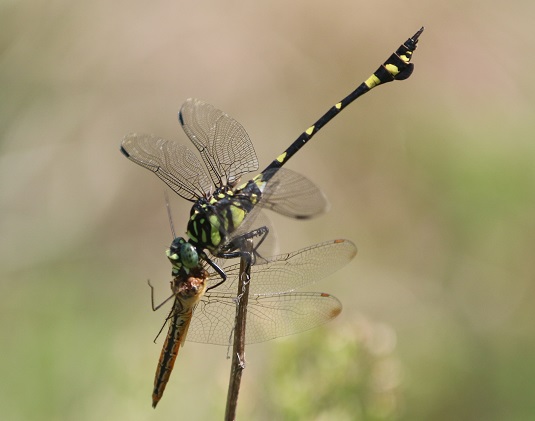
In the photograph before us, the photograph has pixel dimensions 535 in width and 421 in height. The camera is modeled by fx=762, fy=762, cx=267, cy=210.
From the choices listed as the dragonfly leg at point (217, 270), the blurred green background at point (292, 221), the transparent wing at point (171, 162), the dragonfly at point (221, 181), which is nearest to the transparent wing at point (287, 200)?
the dragonfly at point (221, 181)

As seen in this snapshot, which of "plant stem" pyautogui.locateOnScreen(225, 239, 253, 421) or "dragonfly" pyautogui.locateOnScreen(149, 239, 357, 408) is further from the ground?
"dragonfly" pyautogui.locateOnScreen(149, 239, 357, 408)

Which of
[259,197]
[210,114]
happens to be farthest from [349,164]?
[259,197]

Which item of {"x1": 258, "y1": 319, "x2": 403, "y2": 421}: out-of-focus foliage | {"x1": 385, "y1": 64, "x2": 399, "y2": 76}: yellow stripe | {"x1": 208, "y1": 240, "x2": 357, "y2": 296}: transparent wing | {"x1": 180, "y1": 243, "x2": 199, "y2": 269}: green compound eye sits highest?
{"x1": 385, "y1": 64, "x2": 399, "y2": 76}: yellow stripe

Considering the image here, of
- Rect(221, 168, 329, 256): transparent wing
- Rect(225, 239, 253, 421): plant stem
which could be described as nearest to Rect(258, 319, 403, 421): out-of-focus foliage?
Rect(221, 168, 329, 256): transparent wing

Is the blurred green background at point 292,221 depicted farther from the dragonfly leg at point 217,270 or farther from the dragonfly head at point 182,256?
the dragonfly head at point 182,256

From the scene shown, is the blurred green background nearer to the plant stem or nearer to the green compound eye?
the green compound eye

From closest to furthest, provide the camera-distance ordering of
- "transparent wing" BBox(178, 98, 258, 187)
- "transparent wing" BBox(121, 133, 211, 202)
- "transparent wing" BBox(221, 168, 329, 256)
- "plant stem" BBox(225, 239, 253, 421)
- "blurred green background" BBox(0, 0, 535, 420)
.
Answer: "plant stem" BBox(225, 239, 253, 421), "transparent wing" BBox(221, 168, 329, 256), "transparent wing" BBox(121, 133, 211, 202), "transparent wing" BBox(178, 98, 258, 187), "blurred green background" BBox(0, 0, 535, 420)

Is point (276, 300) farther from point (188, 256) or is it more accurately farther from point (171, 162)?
point (171, 162)
